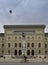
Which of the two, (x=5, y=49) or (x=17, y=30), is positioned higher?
(x=17, y=30)

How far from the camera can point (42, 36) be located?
65438 millimetres

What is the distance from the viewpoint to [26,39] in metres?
66.2

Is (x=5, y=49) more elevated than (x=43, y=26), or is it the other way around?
(x=43, y=26)

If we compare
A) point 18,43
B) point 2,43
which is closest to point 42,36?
point 18,43

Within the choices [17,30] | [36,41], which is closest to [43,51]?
[36,41]

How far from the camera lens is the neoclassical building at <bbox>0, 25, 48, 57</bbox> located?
65062 mm

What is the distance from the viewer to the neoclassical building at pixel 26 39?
6506 cm

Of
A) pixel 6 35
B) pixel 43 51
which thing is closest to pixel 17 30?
pixel 6 35

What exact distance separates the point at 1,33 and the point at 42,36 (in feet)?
34.0

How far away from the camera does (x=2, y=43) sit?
68.5 metres

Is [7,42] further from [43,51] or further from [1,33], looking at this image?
[43,51]

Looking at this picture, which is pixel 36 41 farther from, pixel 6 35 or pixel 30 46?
pixel 6 35

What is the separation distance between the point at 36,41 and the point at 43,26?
413 cm

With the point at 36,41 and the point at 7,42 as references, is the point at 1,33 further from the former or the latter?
the point at 36,41
